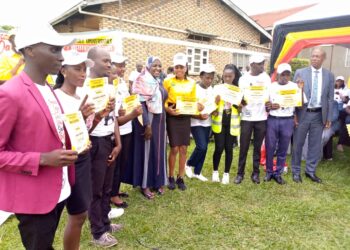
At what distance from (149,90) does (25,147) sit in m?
2.41

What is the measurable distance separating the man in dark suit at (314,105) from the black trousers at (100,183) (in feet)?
11.3

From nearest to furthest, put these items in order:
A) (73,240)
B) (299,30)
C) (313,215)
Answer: (73,240)
(313,215)
(299,30)

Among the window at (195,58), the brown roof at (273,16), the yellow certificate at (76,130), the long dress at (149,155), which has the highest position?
the brown roof at (273,16)

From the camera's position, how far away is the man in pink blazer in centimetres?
159

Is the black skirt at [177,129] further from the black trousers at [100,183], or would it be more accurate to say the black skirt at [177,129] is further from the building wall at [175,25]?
the building wall at [175,25]

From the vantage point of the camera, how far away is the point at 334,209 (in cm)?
422

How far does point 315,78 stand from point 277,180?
1813mm

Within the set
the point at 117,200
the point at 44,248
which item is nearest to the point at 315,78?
the point at 117,200

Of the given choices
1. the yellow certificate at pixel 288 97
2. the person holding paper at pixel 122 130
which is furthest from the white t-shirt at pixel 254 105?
the person holding paper at pixel 122 130

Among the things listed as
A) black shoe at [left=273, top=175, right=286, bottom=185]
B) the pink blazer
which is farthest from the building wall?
the pink blazer

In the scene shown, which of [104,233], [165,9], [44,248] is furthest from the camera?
[165,9]

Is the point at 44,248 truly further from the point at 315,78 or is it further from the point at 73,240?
the point at 315,78

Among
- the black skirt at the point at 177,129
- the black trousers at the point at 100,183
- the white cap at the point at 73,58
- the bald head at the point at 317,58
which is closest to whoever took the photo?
the white cap at the point at 73,58

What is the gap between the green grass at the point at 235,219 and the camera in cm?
332
